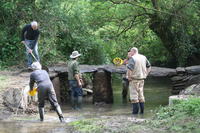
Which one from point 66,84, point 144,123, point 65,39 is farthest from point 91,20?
point 144,123

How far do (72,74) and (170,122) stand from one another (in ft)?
23.2

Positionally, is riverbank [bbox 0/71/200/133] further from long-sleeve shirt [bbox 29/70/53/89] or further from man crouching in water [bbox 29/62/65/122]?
long-sleeve shirt [bbox 29/70/53/89]

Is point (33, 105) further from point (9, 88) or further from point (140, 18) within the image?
point (140, 18)

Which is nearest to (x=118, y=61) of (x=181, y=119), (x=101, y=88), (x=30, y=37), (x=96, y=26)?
(x=101, y=88)

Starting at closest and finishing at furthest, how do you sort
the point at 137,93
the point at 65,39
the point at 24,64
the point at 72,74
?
the point at 137,93 < the point at 72,74 < the point at 24,64 < the point at 65,39

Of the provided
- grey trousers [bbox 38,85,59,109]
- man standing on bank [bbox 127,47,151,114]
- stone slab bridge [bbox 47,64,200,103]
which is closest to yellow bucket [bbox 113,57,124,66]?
stone slab bridge [bbox 47,64,200,103]

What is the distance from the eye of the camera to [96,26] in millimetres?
21953

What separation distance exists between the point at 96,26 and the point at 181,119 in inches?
537

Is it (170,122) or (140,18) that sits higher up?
(140,18)

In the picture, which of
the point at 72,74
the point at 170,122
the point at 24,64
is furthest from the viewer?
the point at 24,64

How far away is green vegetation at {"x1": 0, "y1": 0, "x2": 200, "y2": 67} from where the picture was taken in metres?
20.2

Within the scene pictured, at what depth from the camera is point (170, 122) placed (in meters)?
8.73

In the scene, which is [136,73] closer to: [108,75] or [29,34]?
[29,34]

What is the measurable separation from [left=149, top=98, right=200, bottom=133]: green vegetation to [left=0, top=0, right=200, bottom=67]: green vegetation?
1003cm
